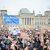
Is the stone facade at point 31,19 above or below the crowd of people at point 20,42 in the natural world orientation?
above

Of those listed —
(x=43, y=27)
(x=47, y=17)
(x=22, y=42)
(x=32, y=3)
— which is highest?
(x=32, y=3)

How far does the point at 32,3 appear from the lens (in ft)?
6.77

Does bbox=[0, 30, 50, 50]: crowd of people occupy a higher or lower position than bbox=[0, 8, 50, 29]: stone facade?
lower

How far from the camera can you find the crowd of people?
1972mm

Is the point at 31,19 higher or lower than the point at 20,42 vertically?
higher

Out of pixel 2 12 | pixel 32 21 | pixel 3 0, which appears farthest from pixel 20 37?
pixel 3 0

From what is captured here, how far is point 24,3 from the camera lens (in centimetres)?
205

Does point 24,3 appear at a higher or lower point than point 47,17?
higher

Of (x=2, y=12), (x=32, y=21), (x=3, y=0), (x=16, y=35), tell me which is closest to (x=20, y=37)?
(x=16, y=35)

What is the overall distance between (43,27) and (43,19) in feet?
0.33

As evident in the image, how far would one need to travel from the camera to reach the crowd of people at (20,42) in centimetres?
197

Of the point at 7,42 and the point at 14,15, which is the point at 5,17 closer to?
the point at 14,15

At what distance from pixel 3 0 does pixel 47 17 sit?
23.4 inches

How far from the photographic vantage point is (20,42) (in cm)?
199
